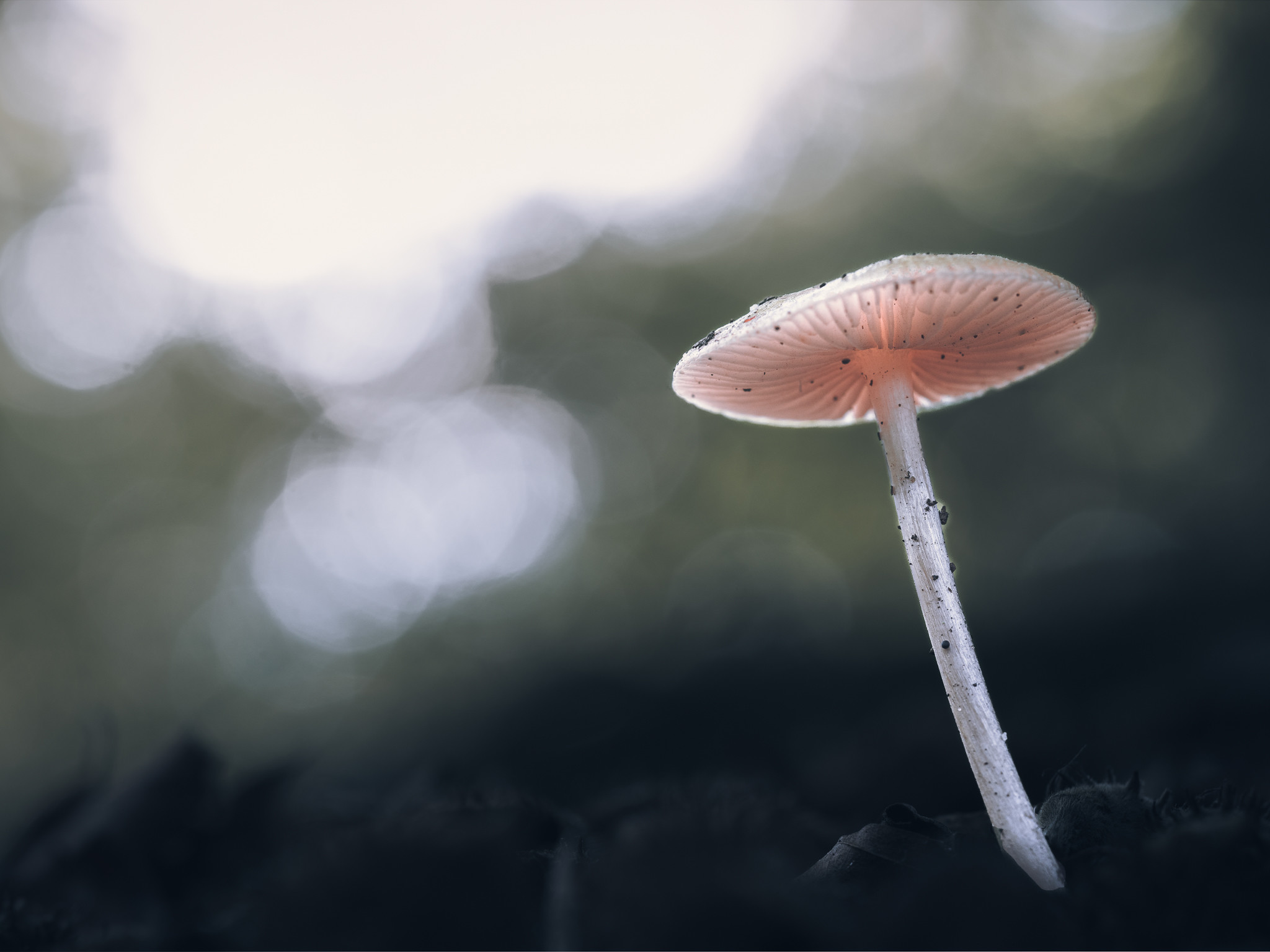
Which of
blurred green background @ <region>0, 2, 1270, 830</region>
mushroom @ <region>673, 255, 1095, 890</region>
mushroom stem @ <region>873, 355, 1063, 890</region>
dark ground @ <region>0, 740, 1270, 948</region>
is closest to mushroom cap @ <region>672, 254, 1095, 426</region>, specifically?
mushroom @ <region>673, 255, 1095, 890</region>

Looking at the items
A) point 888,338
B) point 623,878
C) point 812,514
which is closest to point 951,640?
point 888,338

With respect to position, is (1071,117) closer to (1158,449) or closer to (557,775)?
(1158,449)

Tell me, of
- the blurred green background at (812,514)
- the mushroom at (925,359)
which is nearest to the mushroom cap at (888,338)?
the mushroom at (925,359)

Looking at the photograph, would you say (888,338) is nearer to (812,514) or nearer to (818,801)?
(818,801)

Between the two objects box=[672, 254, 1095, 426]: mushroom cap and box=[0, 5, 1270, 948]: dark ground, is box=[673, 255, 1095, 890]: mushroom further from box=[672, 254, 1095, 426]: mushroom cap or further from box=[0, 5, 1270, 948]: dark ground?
box=[0, 5, 1270, 948]: dark ground

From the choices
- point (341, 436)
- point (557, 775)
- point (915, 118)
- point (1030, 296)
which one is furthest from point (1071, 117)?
point (341, 436)

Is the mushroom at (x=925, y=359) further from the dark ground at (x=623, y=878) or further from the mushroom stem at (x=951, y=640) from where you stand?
the dark ground at (x=623, y=878)
